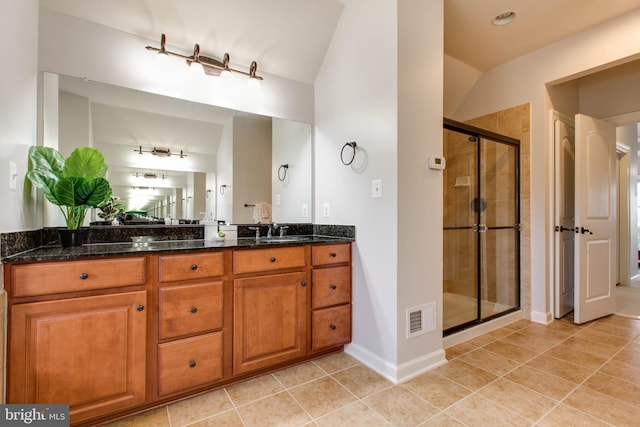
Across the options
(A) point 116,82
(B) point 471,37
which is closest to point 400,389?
(A) point 116,82

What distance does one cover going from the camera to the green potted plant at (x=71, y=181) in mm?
1529

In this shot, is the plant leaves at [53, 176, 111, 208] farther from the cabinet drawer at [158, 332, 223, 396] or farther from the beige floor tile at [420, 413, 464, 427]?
the beige floor tile at [420, 413, 464, 427]

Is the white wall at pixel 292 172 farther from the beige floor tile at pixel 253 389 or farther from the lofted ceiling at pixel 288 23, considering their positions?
the beige floor tile at pixel 253 389

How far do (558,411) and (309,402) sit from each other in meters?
1.32

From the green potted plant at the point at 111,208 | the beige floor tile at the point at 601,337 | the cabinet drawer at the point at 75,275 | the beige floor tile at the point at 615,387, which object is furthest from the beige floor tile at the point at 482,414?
the green potted plant at the point at 111,208

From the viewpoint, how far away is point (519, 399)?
164 cm

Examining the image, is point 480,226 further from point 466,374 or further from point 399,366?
point 399,366

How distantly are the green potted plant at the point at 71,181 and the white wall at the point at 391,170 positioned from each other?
1603 mm

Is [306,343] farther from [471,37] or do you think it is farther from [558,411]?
[471,37]

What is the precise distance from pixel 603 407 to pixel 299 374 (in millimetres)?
1701

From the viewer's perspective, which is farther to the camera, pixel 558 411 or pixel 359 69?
pixel 359 69

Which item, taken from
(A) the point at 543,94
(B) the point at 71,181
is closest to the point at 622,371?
(A) the point at 543,94

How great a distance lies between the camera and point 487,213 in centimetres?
295

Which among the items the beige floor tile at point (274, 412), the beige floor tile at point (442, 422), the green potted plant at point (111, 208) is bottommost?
the beige floor tile at point (274, 412)
